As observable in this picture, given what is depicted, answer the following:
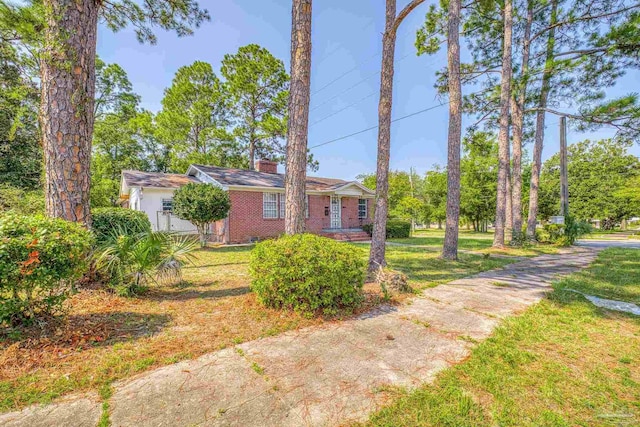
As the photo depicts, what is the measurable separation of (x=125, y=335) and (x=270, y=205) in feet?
37.4

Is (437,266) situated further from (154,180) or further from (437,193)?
(437,193)

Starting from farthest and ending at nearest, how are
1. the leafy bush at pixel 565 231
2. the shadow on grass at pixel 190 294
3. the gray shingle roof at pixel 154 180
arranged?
the gray shingle roof at pixel 154 180 → the leafy bush at pixel 565 231 → the shadow on grass at pixel 190 294

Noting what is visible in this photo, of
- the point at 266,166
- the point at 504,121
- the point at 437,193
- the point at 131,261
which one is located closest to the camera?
the point at 131,261

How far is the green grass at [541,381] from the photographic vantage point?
1.84 m

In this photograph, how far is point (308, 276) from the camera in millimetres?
3547

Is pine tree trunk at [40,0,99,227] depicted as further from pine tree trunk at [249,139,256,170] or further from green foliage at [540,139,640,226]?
green foliage at [540,139,640,226]

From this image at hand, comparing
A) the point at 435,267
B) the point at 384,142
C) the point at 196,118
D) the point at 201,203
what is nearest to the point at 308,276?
the point at 384,142

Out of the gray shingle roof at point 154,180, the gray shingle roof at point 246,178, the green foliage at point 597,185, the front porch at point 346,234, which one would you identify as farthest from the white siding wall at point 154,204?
the green foliage at point 597,185

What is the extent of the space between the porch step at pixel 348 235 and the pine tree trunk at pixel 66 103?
1149cm

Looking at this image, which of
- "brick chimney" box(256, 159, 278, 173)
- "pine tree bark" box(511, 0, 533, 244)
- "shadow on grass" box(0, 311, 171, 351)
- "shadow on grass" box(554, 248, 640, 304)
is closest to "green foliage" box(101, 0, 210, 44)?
"shadow on grass" box(0, 311, 171, 351)

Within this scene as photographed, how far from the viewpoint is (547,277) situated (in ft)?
20.5

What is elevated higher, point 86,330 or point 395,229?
point 395,229

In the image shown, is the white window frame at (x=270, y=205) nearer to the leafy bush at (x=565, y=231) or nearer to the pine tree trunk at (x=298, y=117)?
the pine tree trunk at (x=298, y=117)

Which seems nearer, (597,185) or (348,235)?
(348,235)
